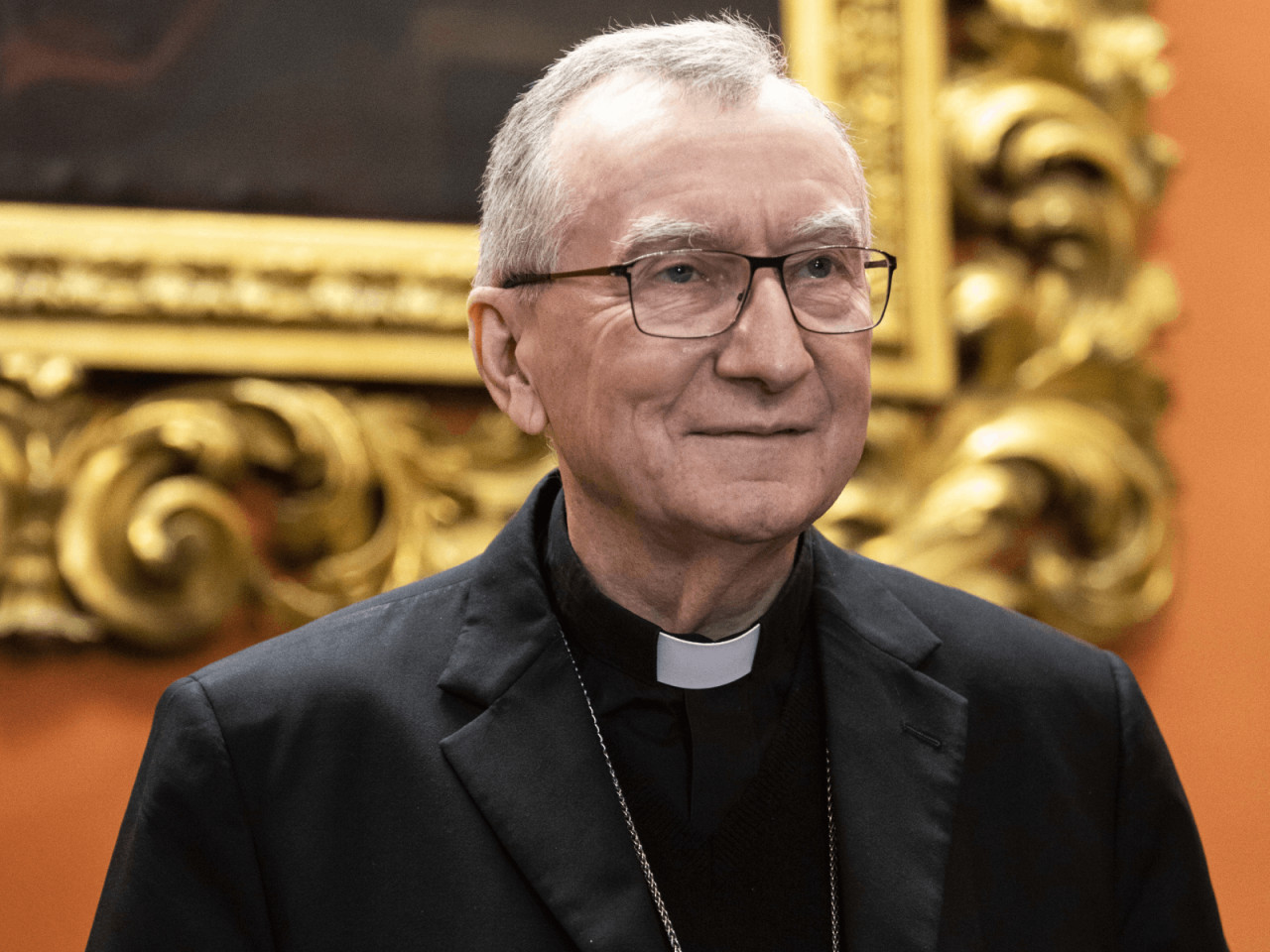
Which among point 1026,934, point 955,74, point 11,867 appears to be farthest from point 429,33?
point 1026,934

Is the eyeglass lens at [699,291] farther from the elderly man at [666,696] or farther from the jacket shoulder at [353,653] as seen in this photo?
the jacket shoulder at [353,653]

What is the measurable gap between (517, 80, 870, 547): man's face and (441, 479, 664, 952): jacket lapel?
0.14m

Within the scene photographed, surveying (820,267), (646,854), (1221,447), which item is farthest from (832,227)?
(1221,447)

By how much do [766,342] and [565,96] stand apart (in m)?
0.29

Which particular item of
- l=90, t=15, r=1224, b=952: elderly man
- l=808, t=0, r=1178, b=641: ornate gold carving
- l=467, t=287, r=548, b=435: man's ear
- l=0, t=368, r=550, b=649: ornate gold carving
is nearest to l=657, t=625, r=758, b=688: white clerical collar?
l=90, t=15, r=1224, b=952: elderly man

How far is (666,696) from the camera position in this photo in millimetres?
1181

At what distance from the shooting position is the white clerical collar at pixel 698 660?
1.18m

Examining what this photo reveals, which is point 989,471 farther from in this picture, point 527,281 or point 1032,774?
point 527,281

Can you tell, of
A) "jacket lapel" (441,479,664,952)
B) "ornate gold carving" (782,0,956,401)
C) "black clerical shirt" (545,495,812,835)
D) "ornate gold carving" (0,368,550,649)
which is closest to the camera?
"jacket lapel" (441,479,664,952)

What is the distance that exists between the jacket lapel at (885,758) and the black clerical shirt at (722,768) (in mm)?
40

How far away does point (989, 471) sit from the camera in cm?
203

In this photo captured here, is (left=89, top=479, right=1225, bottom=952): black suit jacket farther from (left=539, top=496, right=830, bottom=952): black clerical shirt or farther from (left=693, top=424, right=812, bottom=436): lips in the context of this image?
(left=693, top=424, right=812, bottom=436): lips

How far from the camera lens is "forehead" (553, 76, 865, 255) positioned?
1.06 metres

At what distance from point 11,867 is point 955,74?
165 cm
